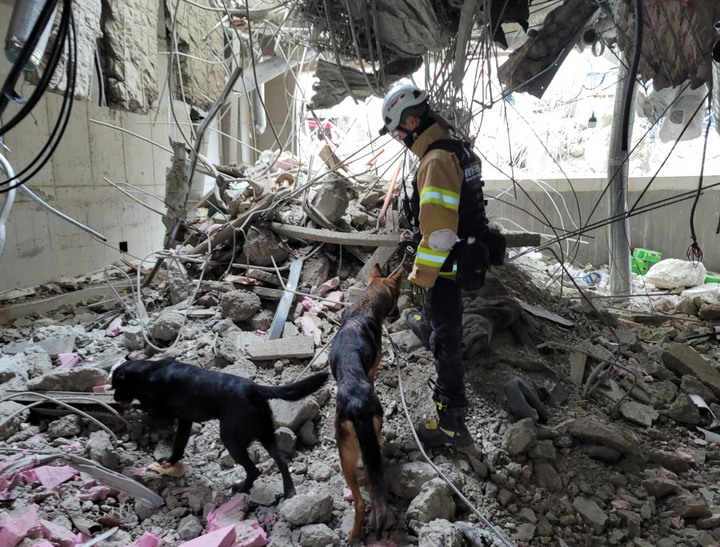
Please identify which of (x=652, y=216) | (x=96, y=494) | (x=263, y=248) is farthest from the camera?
(x=652, y=216)

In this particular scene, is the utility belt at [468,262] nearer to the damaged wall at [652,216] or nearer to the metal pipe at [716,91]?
the metal pipe at [716,91]

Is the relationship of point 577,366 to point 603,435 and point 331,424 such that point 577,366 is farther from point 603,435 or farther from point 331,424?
point 331,424

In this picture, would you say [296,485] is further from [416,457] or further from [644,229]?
[644,229]

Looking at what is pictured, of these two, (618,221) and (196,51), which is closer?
(196,51)

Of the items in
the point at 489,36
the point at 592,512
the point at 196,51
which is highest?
the point at 196,51

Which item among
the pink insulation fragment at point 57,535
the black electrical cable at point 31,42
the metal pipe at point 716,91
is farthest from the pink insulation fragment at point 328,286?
the metal pipe at point 716,91

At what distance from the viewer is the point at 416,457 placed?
9.12 ft

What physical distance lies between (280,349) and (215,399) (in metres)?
1.12

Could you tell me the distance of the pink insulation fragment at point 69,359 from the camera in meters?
3.62

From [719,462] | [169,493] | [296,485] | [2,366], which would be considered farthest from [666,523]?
[2,366]

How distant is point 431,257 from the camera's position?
2615mm

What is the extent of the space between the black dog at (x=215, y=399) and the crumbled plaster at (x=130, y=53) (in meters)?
2.08

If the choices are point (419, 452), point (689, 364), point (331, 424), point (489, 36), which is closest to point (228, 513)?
point (331, 424)

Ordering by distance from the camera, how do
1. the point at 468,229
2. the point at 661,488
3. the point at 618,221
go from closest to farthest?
the point at 661,488 → the point at 468,229 → the point at 618,221
